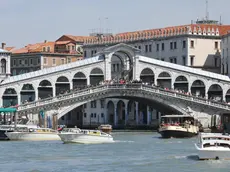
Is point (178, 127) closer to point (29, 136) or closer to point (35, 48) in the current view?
point (29, 136)

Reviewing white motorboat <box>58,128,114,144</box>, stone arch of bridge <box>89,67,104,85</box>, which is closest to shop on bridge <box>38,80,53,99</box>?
stone arch of bridge <box>89,67,104,85</box>

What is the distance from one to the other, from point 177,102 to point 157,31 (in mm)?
18924

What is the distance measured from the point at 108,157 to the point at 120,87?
23608 millimetres

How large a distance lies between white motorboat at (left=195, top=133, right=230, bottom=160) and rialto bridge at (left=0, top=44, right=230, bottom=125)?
2581 centimetres

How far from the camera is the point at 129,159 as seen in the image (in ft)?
175

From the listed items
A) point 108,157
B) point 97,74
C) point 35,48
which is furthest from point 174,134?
point 35,48

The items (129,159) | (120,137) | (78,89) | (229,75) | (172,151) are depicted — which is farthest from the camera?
(229,75)

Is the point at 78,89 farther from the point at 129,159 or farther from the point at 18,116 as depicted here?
the point at 129,159

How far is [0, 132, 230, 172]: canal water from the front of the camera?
4931 cm

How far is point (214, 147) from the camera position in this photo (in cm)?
5075

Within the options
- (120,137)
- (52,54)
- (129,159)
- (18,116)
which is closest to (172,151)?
(129,159)

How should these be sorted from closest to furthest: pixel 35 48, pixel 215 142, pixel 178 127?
1. pixel 215 142
2. pixel 178 127
3. pixel 35 48

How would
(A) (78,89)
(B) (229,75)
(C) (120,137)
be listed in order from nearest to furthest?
(C) (120,137)
(A) (78,89)
(B) (229,75)

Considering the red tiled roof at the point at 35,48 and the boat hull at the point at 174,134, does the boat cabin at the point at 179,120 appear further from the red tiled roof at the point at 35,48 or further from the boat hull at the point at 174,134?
the red tiled roof at the point at 35,48
